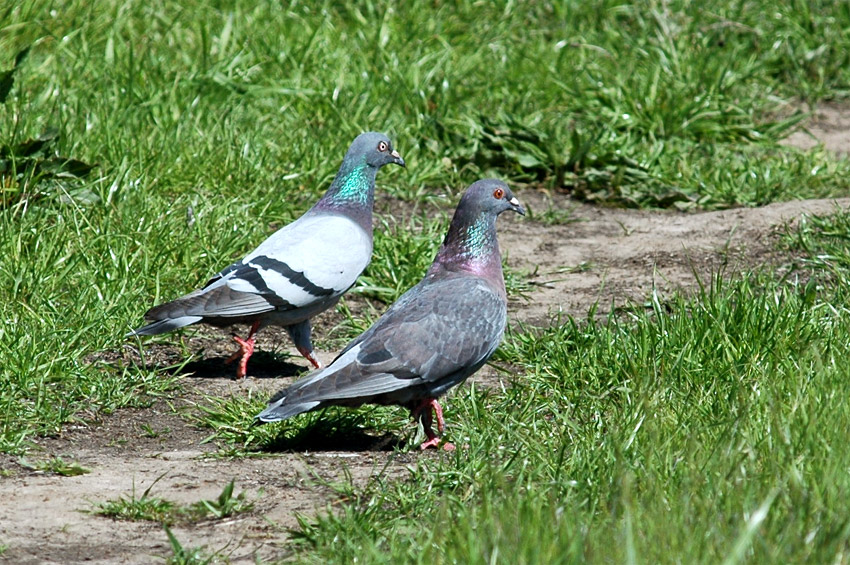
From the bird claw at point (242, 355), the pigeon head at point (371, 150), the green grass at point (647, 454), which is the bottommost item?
the bird claw at point (242, 355)

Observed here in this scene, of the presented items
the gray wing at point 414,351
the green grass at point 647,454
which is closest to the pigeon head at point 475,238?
the gray wing at point 414,351

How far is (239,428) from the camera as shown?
13.9 feet

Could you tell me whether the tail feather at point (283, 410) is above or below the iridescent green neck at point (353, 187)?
below

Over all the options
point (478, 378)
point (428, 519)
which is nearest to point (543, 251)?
point (478, 378)

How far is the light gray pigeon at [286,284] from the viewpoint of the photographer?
4.67m

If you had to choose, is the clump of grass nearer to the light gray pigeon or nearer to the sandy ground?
the sandy ground

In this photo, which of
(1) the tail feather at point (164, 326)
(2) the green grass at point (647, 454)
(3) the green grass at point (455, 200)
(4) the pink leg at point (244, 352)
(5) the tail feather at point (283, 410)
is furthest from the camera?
(4) the pink leg at point (244, 352)

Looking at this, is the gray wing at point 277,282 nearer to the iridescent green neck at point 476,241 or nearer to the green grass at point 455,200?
the green grass at point 455,200

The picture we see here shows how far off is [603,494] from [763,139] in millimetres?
5001

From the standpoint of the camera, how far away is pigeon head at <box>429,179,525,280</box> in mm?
4461

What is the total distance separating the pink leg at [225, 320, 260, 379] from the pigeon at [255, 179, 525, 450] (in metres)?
0.85

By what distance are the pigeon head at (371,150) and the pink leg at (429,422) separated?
1593 mm

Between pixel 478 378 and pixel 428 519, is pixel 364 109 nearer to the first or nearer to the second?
pixel 478 378

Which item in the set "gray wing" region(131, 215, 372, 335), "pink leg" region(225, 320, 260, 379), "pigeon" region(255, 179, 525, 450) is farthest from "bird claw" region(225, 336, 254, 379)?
"pigeon" region(255, 179, 525, 450)
